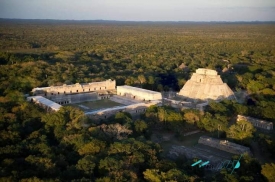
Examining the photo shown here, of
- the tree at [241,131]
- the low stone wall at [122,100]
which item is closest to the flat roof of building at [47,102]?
the low stone wall at [122,100]

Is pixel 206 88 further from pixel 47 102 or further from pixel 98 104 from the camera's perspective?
pixel 47 102

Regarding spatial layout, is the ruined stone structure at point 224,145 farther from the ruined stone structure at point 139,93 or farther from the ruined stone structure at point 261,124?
the ruined stone structure at point 139,93

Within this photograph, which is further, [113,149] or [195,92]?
[195,92]

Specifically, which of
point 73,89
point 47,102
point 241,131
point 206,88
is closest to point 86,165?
point 241,131

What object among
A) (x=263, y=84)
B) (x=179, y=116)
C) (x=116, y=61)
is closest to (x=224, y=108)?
(x=179, y=116)

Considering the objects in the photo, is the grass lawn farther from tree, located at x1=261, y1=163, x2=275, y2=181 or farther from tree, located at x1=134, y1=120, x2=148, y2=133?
tree, located at x1=261, y1=163, x2=275, y2=181

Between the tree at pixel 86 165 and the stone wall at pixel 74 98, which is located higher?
the tree at pixel 86 165

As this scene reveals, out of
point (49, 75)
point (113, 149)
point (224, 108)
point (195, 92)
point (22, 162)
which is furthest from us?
point (49, 75)

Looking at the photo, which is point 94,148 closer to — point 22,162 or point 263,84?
point 22,162
